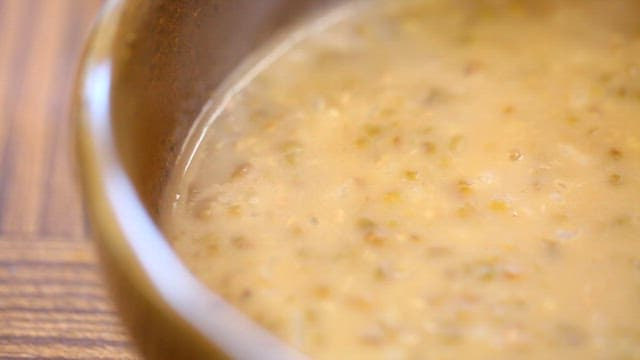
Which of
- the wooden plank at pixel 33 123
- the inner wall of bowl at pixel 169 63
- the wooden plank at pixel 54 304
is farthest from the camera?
the wooden plank at pixel 33 123

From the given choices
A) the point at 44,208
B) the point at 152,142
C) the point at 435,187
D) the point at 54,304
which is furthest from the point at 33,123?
the point at 435,187

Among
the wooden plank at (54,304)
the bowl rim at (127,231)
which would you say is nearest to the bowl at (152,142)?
the bowl rim at (127,231)

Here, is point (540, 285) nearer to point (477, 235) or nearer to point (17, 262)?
point (477, 235)

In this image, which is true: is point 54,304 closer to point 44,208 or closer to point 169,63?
point 44,208

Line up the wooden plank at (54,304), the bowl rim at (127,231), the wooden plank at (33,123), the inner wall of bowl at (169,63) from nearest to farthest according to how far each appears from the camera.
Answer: the bowl rim at (127,231), the inner wall of bowl at (169,63), the wooden plank at (54,304), the wooden plank at (33,123)

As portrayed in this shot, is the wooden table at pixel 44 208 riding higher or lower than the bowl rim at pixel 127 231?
higher

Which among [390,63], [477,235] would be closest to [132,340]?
[477,235]

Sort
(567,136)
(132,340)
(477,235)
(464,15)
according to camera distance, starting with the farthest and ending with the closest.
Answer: (464,15), (567,136), (477,235), (132,340)

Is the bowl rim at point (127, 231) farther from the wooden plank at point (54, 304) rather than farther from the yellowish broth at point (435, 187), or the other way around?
the wooden plank at point (54, 304)

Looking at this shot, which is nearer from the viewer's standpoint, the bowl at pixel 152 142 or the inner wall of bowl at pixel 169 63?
the bowl at pixel 152 142
